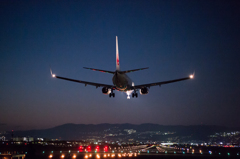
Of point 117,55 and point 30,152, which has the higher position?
point 117,55

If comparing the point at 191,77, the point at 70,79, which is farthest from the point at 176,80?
the point at 70,79

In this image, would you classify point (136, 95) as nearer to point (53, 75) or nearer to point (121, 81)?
point (121, 81)

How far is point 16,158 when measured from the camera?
4566cm

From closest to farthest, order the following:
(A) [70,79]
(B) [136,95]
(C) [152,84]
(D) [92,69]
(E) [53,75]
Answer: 1. (D) [92,69]
2. (E) [53,75]
3. (A) [70,79]
4. (C) [152,84]
5. (B) [136,95]

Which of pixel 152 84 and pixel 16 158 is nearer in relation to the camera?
pixel 16 158

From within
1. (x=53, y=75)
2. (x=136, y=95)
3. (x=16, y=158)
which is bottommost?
(x=16, y=158)

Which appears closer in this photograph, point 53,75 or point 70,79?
point 53,75

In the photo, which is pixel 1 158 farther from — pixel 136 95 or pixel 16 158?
pixel 136 95

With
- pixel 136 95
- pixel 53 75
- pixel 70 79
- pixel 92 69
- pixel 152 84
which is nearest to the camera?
pixel 92 69

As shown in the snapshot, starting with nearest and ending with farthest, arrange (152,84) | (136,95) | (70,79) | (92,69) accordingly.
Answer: (92,69), (70,79), (152,84), (136,95)

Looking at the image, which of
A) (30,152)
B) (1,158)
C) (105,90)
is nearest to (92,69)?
(105,90)

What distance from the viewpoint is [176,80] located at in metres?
49.2

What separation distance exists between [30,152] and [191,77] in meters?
39.0

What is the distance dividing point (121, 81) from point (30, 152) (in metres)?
27.0
